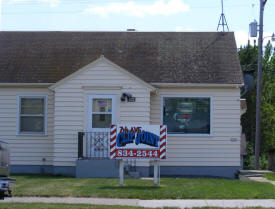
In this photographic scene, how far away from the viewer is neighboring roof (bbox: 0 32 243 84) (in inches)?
728

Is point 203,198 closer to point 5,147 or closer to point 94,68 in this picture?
point 5,147

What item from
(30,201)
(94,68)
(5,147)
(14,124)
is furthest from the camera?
(14,124)

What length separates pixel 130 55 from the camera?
19578 millimetres

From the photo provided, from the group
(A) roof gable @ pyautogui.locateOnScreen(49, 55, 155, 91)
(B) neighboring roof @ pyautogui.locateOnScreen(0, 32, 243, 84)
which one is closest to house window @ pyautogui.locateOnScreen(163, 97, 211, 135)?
(B) neighboring roof @ pyautogui.locateOnScreen(0, 32, 243, 84)

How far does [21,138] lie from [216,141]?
6.90 metres

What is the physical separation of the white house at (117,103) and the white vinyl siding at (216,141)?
0.03 m

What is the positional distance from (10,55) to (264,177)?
34.0ft

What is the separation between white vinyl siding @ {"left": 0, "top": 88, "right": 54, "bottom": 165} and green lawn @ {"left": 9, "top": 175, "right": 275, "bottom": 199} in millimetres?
2522

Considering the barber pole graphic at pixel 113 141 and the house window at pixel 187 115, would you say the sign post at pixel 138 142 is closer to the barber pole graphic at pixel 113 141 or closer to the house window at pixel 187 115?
the barber pole graphic at pixel 113 141

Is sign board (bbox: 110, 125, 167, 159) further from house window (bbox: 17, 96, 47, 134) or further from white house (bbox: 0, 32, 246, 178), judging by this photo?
house window (bbox: 17, 96, 47, 134)

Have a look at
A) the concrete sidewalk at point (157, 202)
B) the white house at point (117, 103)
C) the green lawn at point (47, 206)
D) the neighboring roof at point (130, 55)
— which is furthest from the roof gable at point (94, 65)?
the green lawn at point (47, 206)

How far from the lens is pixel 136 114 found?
1750 cm

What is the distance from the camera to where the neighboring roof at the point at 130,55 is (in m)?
18.5

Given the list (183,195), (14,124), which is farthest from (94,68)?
(183,195)
